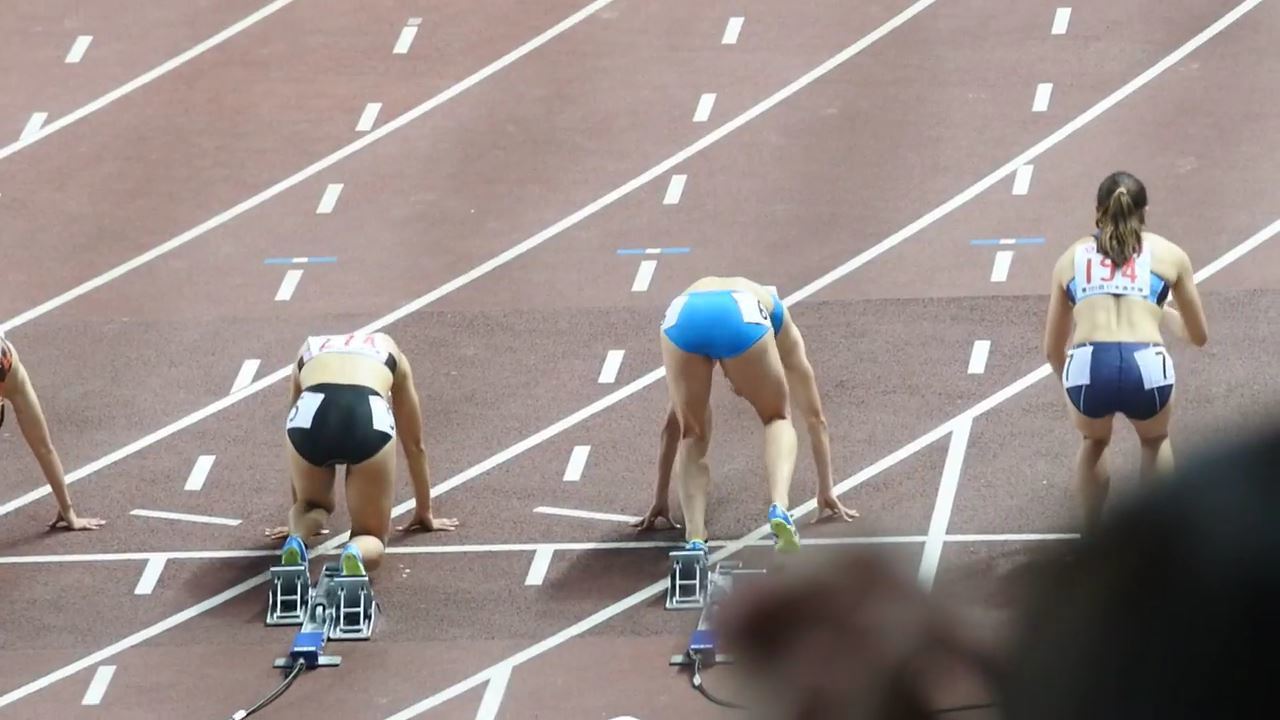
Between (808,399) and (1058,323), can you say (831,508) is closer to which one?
(808,399)

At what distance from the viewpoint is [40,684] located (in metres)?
9.96

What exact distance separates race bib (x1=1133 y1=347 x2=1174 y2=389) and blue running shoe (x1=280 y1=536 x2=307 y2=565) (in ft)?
→ 13.2

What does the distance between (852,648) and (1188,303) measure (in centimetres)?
935

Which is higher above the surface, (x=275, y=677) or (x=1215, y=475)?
(x=1215, y=475)

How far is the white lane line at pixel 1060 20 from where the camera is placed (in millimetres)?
16547

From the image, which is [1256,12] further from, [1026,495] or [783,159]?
[1026,495]

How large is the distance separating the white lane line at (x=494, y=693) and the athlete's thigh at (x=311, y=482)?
1358 mm

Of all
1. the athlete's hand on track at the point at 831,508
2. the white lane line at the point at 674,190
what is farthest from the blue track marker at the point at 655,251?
the athlete's hand on track at the point at 831,508

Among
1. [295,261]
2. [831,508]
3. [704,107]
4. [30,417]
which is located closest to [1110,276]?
[831,508]

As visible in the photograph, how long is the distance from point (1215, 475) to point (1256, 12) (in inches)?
660

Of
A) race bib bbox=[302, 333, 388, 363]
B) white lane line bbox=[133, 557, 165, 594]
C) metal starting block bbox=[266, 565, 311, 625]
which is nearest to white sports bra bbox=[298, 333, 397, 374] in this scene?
race bib bbox=[302, 333, 388, 363]

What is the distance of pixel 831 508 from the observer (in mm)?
10773

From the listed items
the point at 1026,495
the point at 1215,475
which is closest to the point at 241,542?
the point at 1026,495

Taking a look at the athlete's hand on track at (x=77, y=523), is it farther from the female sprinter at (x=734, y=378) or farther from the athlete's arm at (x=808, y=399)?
the athlete's arm at (x=808, y=399)
